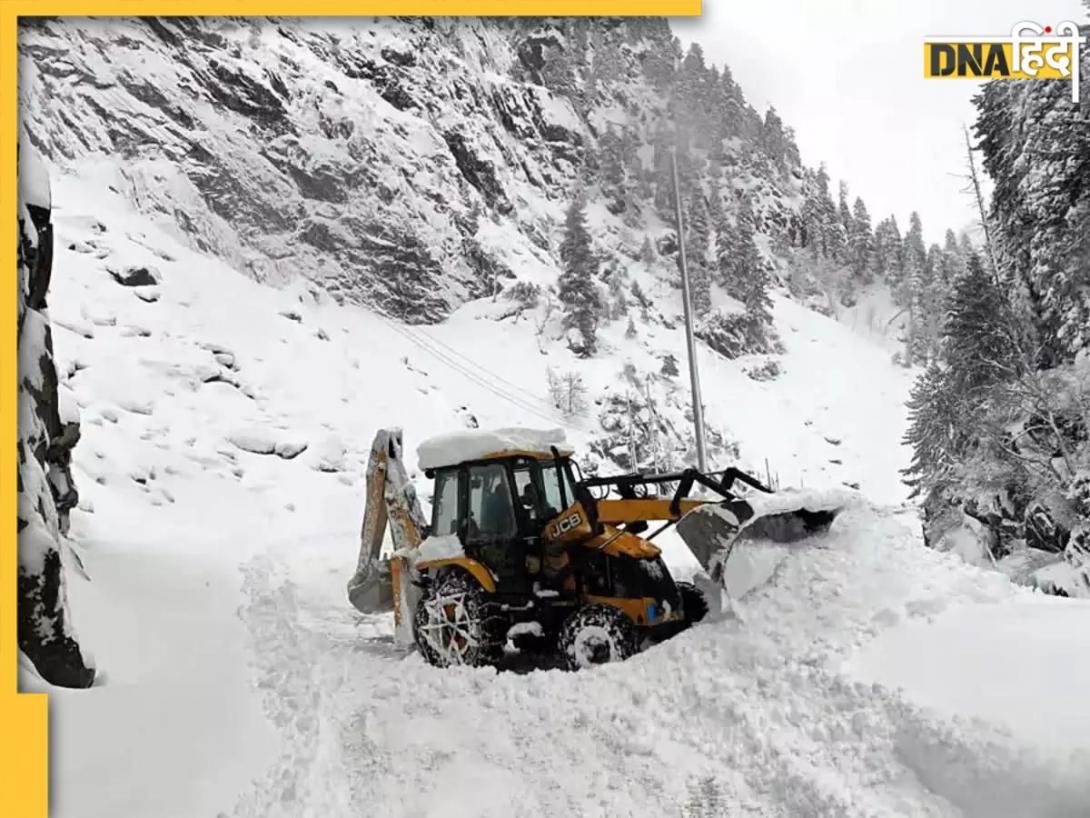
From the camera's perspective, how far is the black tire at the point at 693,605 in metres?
4.59

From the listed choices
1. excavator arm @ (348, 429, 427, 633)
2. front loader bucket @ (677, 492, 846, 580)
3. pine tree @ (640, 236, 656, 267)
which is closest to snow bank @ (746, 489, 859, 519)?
front loader bucket @ (677, 492, 846, 580)

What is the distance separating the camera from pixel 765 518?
14.5 ft

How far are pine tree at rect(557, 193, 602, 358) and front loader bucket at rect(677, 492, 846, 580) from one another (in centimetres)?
702

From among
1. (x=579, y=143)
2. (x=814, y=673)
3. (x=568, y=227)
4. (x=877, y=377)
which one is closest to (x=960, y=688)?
(x=814, y=673)

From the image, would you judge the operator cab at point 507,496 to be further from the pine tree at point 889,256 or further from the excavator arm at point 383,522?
the pine tree at point 889,256

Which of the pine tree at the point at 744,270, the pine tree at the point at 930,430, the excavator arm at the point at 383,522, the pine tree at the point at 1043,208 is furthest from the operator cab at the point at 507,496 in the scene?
the pine tree at the point at 930,430

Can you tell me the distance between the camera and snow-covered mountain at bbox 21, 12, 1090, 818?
2918 millimetres

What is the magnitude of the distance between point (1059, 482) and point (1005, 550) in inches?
52.4

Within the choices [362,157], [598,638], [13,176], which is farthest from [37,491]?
[362,157]

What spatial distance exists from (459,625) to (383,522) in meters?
1.36

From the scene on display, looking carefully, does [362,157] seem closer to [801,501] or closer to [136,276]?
[136,276]

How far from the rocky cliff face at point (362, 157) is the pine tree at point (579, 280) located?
350 mm

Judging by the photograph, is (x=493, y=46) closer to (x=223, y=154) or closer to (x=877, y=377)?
(x=877, y=377)

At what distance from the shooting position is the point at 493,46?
5887mm
